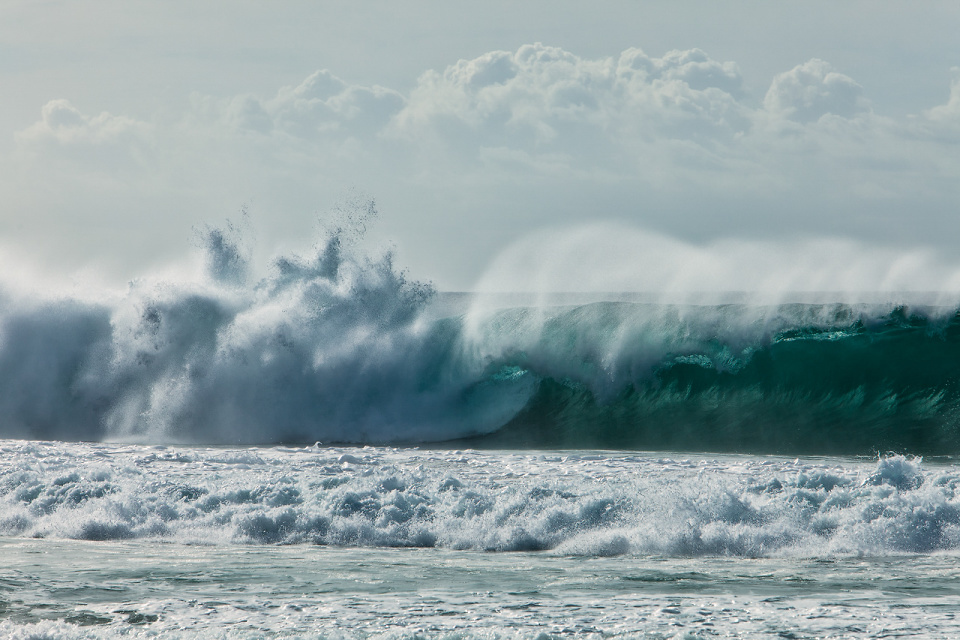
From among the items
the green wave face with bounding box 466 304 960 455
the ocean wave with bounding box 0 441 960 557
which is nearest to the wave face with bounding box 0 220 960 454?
the green wave face with bounding box 466 304 960 455

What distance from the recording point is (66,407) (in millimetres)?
17250

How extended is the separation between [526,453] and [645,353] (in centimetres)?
483

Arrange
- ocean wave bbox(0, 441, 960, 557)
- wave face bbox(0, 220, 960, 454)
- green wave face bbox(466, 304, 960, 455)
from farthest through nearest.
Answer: wave face bbox(0, 220, 960, 454) < green wave face bbox(466, 304, 960, 455) < ocean wave bbox(0, 441, 960, 557)

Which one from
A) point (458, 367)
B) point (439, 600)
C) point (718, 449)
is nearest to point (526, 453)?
point (718, 449)

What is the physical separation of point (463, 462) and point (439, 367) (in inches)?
216

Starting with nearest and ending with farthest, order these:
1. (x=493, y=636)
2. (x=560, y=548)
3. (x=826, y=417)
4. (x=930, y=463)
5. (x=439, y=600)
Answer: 1. (x=493, y=636)
2. (x=439, y=600)
3. (x=560, y=548)
4. (x=930, y=463)
5. (x=826, y=417)

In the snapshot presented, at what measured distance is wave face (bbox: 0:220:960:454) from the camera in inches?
597

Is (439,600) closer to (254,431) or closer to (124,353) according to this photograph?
(254,431)

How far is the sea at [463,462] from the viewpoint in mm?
6078

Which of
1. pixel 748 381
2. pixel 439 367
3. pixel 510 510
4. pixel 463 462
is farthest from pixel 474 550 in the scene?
pixel 748 381

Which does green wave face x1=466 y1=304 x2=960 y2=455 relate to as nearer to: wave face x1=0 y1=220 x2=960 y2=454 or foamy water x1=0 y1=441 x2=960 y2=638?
wave face x1=0 y1=220 x2=960 y2=454

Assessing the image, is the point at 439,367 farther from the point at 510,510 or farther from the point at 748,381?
the point at 510,510

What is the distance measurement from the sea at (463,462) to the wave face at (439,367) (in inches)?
2.2

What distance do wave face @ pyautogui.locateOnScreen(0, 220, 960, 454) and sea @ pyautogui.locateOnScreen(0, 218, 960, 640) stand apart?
5 cm
